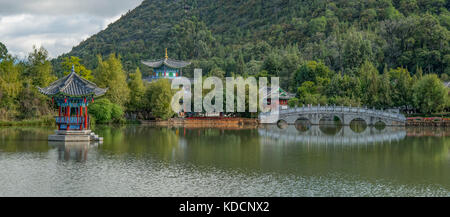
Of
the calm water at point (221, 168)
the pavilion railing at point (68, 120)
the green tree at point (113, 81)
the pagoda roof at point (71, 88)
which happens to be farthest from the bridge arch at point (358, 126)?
the pavilion railing at point (68, 120)

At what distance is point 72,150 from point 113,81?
59.8 ft

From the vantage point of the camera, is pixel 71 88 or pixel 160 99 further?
pixel 160 99

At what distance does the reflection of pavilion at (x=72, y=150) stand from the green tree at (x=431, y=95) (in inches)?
994

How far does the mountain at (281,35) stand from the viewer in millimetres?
53312

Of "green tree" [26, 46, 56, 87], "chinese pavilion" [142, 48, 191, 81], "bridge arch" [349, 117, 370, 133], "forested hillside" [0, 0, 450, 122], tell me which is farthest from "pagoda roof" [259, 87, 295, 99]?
"green tree" [26, 46, 56, 87]

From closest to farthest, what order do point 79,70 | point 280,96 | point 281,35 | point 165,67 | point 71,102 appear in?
point 71,102 → point 79,70 → point 280,96 → point 165,67 → point 281,35

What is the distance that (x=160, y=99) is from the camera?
1487 inches

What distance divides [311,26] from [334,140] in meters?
49.0

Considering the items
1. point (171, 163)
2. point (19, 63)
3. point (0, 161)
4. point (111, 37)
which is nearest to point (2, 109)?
point (19, 63)

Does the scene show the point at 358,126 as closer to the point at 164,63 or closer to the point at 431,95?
the point at 431,95

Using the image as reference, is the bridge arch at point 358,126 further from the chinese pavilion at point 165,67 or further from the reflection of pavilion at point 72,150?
the chinese pavilion at point 165,67

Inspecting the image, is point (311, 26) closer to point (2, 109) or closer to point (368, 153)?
point (2, 109)

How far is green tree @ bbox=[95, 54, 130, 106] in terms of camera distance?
121 ft

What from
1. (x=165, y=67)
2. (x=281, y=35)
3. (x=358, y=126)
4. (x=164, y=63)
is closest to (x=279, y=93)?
(x=358, y=126)
